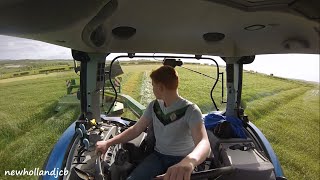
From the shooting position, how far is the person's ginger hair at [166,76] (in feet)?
7.47

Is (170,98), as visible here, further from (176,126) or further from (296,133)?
(296,133)

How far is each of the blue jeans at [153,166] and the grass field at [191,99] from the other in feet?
5.51

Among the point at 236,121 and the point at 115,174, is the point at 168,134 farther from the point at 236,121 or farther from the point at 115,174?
the point at 236,121

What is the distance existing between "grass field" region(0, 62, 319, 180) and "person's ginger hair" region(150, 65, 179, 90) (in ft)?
5.15

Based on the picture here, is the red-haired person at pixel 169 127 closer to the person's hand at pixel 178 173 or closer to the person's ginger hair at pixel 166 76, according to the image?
the person's ginger hair at pixel 166 76

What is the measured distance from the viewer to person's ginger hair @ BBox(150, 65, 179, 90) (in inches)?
89.6

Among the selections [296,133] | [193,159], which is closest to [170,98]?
[193,159]

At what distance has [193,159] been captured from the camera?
5.90 feet

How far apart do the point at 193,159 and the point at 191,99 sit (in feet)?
16.0

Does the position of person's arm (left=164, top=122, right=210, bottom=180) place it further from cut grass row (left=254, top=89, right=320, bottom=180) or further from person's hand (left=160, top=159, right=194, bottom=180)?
cut grass row (left=254, top=89, right=320, bottom=180)

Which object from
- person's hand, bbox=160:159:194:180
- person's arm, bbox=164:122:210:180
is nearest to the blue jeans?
person's arm, bbox=164:122:210:180

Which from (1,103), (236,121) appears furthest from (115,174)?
(1,103)

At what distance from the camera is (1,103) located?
37.2 ft

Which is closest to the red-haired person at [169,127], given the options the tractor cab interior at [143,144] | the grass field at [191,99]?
the tractor cab interior at [143,144]
